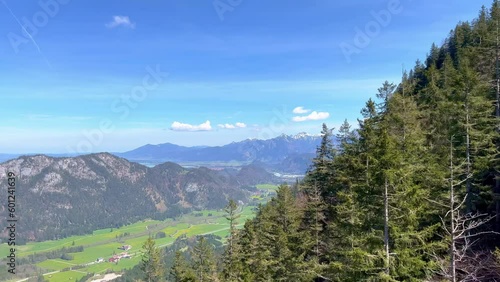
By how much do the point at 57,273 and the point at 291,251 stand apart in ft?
572

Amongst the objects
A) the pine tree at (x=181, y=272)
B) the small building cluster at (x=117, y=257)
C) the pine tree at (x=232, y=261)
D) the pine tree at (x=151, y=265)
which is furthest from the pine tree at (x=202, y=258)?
the small building cluster at (x=117, y=257)

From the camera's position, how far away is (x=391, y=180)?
47.1ft

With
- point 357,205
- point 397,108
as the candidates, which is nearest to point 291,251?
point 357,205

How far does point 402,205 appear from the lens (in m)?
14.8

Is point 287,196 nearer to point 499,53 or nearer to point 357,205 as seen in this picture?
point 357,205

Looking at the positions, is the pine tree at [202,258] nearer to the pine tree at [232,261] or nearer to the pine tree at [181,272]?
the pine tree at [181,272]

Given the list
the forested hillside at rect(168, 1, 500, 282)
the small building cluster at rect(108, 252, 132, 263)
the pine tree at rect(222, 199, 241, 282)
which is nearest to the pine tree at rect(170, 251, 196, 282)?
the forested hillside at rect(168, 1, 500, 282)

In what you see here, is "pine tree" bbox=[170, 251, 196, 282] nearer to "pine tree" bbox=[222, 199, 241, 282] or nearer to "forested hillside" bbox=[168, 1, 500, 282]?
"forested hillside" bbox=[168, 1, 500, 282]

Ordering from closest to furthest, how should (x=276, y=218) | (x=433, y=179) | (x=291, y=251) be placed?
(x=433, y=179) < (x=291, y=251) < (x=276, y=218)

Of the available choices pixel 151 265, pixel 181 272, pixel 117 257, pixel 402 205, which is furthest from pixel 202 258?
pixel 117 257

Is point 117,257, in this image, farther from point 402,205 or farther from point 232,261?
point 402,205

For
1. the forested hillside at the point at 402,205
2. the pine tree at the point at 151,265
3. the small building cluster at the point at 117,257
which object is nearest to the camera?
the forested hillside at the point at 402,205

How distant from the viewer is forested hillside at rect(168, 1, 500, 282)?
1473 centimetres

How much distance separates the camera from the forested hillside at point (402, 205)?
48.3 ft
